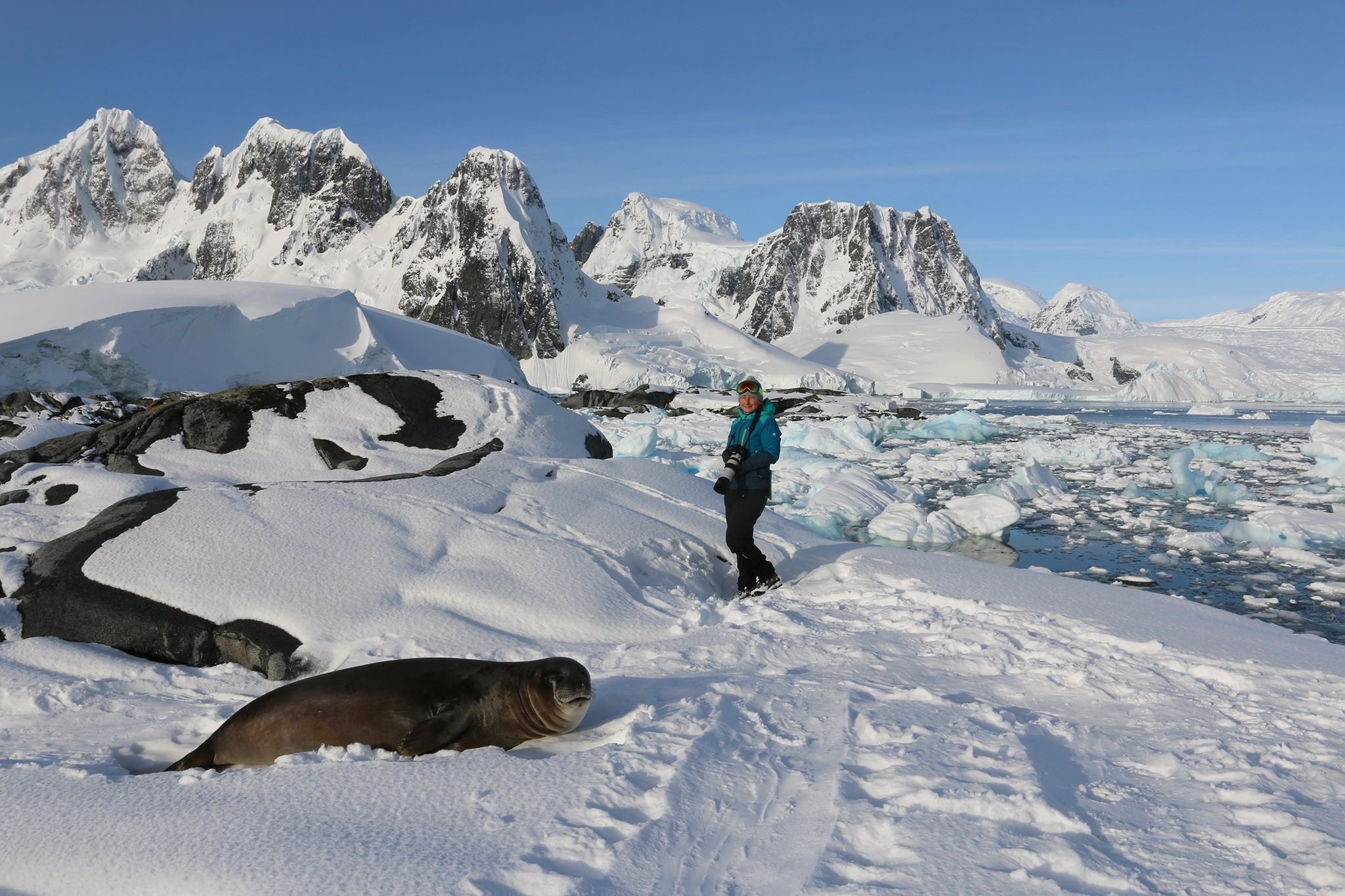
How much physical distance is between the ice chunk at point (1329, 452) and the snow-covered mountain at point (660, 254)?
110 m

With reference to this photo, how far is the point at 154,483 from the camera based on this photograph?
23.7 ft

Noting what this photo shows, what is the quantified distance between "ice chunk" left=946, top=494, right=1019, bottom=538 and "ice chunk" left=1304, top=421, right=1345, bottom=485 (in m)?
9.10

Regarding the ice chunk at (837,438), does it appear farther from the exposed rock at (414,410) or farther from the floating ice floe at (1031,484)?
the exposed rock at (414,410)

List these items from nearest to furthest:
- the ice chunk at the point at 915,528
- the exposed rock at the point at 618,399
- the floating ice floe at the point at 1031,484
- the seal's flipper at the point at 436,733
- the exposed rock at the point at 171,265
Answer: the seal's flipper at the point at 436,733 → the ice chunk at the point at 915,528 → the floating ice floe at the point at 1031,484 → the exposed rock at the point at 618,399 → the exposed rock at the point at 171,265

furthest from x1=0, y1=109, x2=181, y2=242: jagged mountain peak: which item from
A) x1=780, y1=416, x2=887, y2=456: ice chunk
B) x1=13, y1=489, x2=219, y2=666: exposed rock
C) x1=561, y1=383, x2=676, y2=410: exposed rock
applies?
x1=13, y1=489, x2=219, y2=666: exposed rock

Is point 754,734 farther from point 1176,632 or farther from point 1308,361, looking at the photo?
point 1308,361

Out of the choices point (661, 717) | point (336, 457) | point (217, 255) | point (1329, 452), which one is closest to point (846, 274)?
point (217, 255)

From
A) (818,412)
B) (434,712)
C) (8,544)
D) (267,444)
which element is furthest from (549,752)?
(818,412)

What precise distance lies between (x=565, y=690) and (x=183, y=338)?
3129 cm

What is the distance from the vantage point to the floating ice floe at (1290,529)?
1055 centimetres

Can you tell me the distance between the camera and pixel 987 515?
11.6 meters

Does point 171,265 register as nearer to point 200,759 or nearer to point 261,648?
point 261,648

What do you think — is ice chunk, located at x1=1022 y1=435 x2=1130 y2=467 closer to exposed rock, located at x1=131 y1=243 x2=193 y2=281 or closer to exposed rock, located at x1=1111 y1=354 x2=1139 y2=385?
exposed rock, located at x1=1111 y1=354 x2=1139 y2=385

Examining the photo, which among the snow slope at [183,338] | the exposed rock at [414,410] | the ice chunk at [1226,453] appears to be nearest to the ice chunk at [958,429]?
the ice chunk at [1226,453]
